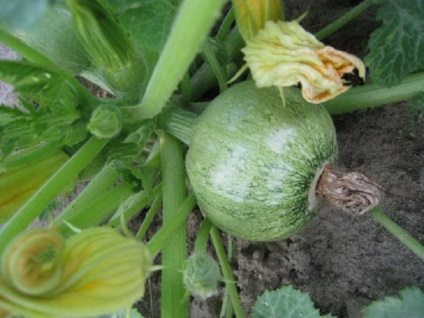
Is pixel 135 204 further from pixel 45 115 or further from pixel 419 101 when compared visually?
pixel 419 101

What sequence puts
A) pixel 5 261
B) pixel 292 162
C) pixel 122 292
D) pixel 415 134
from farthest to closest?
pixel 415 134 < pixel 292 162 < pixel 122 292 < pixel 5 261

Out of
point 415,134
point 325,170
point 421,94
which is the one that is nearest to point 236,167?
point 325,170

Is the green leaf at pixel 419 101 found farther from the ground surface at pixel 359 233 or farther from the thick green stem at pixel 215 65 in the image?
the thick green stem at pixel 215 65

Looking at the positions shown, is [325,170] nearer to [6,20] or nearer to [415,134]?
[415,134]

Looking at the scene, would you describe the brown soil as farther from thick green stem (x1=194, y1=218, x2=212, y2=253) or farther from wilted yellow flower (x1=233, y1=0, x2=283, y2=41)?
wilted yellow flower (x1=233, y1=0, x2=283, y2=41)

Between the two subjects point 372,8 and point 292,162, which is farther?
point 372,8

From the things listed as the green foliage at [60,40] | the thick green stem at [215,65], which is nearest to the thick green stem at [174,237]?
the thick green stem at [215,65]

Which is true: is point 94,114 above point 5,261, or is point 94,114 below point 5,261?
below
